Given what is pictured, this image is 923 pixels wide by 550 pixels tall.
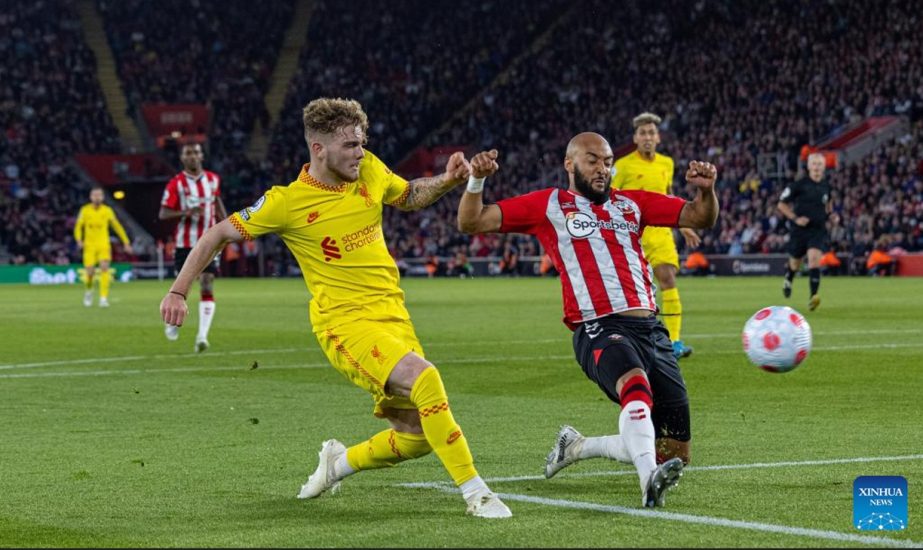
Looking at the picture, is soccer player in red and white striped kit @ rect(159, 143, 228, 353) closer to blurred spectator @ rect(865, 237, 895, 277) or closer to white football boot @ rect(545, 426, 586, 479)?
white football boot @ rect(545, 426, 586, 479)

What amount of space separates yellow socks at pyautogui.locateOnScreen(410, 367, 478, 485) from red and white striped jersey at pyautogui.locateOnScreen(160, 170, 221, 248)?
12.1m

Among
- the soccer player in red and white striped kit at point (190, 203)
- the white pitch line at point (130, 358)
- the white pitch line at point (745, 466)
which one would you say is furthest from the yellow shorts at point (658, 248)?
the white pitch line at point (745, 466)

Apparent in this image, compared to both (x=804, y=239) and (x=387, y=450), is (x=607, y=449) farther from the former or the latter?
(x=804, y=239)

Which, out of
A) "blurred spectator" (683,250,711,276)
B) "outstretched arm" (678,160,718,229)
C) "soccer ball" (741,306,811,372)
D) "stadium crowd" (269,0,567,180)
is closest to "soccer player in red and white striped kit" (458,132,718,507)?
"outstretched arm" (678,160,718,229)

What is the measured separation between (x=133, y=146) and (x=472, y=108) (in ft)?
44.3

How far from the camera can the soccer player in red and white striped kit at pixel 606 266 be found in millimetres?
7066

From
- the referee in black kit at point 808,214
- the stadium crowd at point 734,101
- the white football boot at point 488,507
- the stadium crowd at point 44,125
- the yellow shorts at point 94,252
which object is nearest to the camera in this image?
the white football boot at point 488,507

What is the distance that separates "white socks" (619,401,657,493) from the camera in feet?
21.6

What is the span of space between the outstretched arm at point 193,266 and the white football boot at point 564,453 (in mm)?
1952

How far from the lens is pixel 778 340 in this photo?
740 cm

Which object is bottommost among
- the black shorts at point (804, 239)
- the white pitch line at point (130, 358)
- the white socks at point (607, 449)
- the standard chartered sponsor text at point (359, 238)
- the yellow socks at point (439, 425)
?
the white pitch line at point (130, 358)

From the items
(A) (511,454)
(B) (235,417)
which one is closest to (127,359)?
(B) (235,417)

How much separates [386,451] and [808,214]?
A: 56.3 ft

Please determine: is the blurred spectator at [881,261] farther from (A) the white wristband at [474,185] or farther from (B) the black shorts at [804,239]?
(A) the white wristband at [474,185]
